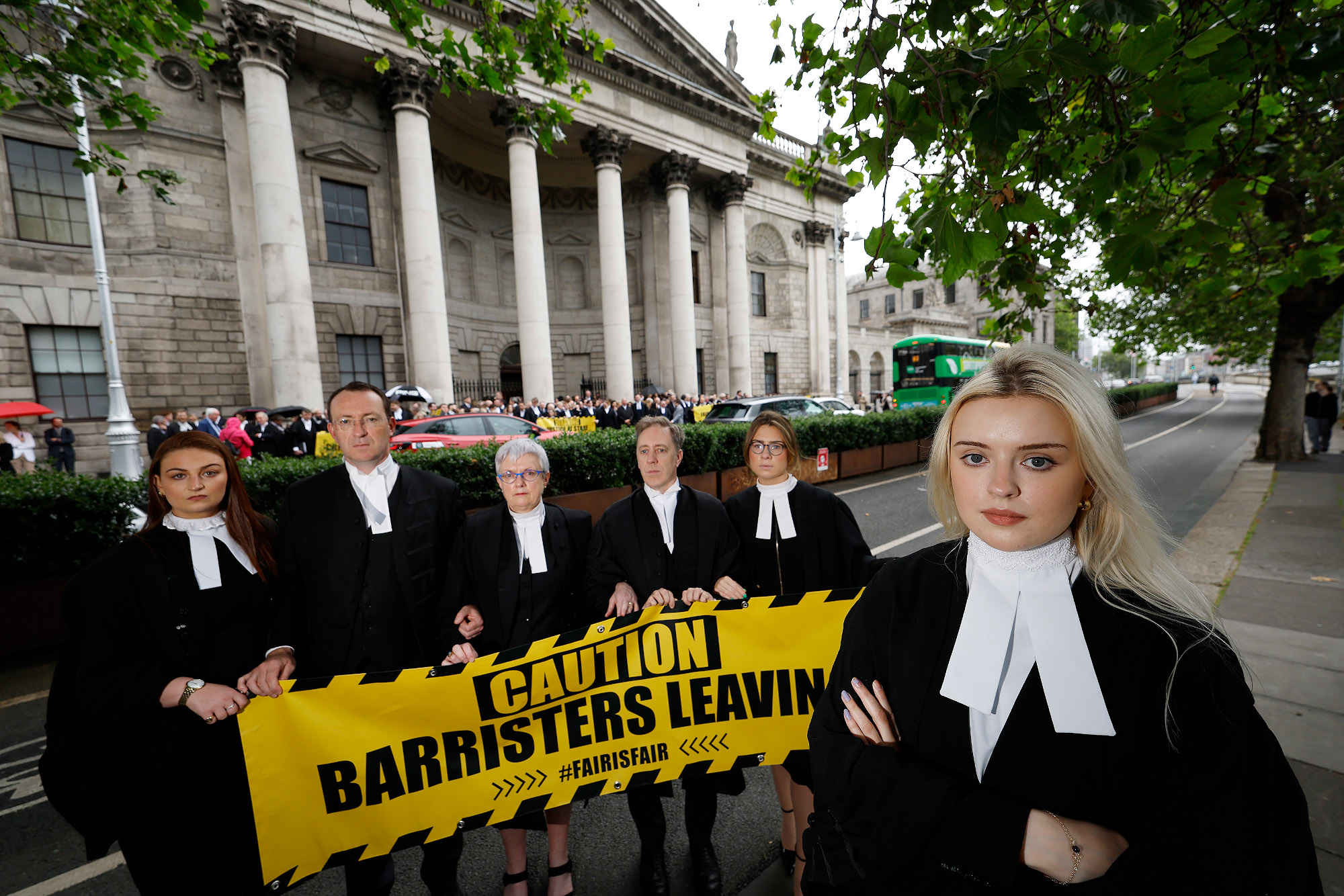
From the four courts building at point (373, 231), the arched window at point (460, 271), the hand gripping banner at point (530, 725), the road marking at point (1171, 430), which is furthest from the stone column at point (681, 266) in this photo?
the hand gripping banner at point (530, 725)

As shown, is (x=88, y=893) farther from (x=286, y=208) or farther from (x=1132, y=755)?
(x=286, y=208)

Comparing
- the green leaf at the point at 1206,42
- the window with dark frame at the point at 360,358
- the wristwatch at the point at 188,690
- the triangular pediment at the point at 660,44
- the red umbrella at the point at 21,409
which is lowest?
the wristwatch at the point at 188,690

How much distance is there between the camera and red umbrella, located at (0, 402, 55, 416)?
13.6 metres

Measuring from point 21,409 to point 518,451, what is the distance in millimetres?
18824

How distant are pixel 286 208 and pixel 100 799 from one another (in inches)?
737

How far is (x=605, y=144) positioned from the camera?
23359 millimetres

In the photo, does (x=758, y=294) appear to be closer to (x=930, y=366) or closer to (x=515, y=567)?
(x=930, y=366)

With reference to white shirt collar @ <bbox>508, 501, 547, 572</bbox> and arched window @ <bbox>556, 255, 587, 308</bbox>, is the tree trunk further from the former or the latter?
arched window @ <bbox>556, 255, 587, 308</bbox>

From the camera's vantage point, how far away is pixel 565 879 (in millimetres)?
2600

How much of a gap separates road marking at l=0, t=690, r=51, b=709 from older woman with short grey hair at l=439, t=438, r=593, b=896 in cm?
444

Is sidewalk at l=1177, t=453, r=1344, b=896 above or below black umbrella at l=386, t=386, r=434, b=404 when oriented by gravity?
below

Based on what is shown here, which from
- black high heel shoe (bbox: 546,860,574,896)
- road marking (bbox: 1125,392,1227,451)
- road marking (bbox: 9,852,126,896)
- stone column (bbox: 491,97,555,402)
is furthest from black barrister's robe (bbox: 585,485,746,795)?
stone column (bbox: 491,97,555,402)

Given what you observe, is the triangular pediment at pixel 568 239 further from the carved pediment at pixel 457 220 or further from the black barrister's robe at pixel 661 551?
the black barrister's robe at pixel 661 551

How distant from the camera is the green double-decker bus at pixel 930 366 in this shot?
2817 cm
